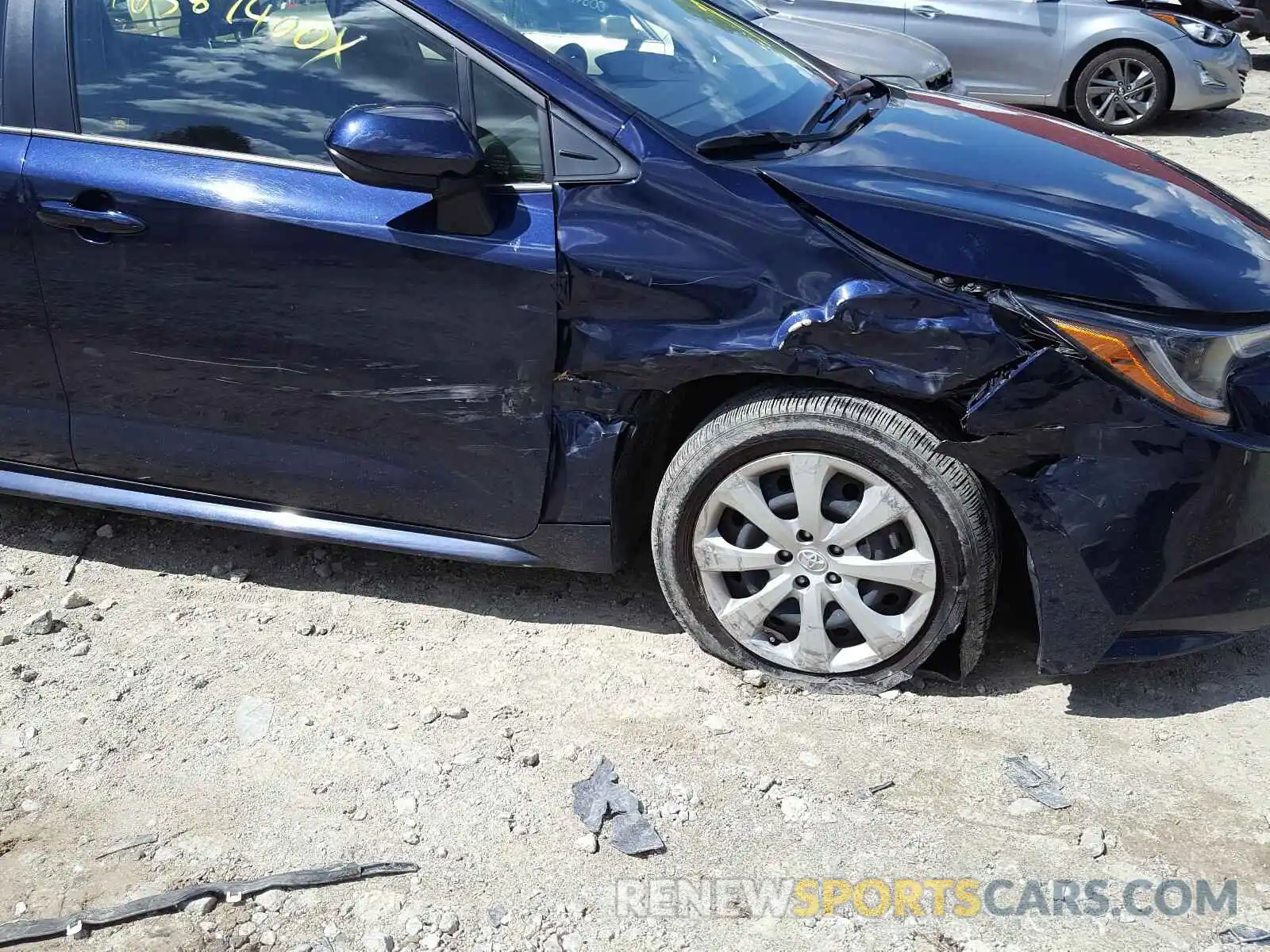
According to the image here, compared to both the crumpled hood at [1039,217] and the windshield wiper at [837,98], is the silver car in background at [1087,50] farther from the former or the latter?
the crumpled hood at [1039,217]

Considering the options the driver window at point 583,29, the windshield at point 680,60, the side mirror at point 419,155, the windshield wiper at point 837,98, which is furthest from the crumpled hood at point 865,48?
the side mirror at point 419,155

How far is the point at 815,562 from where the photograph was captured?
291 cm

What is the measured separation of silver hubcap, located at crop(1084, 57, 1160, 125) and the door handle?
27.1 feet

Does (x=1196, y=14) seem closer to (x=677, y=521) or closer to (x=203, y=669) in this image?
(x=677, y=521)

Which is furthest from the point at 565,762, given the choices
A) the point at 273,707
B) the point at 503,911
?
the point at 273,707

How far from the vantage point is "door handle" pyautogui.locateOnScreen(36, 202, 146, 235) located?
3.01m

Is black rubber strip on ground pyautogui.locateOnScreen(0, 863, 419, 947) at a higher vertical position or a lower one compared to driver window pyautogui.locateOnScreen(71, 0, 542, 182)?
lower

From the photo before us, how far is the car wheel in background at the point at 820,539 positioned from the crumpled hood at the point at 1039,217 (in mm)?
384

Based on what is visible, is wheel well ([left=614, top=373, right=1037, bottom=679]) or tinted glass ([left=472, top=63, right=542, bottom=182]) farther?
tinted glass ([left=472, top=63, right=542, bottom=182])

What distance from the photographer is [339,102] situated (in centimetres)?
296

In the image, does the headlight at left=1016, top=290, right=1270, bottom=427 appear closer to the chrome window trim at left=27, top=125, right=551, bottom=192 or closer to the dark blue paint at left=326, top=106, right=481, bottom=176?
the chrome window trim at left=27, top=125, right=551, bottom=192

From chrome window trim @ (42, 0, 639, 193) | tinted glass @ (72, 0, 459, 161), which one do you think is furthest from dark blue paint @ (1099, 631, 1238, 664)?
tinted glass @ (72, 0, 459, 161)

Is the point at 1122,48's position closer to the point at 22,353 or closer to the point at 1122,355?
the point at 1122,355

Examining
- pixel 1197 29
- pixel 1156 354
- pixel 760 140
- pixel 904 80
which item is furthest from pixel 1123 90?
pixel 1156 354
